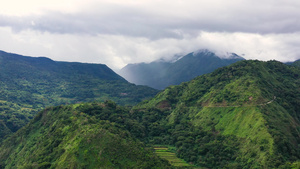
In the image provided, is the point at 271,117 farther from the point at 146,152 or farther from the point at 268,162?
the point at 146,152

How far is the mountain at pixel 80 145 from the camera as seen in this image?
8550cm

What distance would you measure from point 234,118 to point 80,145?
76660mm

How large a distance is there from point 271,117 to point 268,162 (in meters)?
31.1

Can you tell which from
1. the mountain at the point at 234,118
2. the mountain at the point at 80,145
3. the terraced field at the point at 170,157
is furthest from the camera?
the terraced field at the point at 170,157

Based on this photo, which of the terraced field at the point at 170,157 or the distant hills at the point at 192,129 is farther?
the terraced field at the point at 170,157

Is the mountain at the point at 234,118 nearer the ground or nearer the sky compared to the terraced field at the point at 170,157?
nearer the sky

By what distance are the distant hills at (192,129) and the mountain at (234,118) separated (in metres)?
0.32

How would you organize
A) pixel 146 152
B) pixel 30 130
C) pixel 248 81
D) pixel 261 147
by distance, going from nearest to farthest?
pixel 146 152 → pixel 261 147 → pixel 30 130 → pixel 248 81

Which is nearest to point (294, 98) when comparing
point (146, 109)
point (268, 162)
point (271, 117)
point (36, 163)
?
point (271, 117)

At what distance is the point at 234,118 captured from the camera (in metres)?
132

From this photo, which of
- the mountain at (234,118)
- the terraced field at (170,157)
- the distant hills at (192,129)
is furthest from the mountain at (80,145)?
the mountain at (234,118)

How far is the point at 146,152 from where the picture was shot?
96375 mm

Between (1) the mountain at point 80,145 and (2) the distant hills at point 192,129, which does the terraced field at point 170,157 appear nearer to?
(2) the distant hills at point 192,129

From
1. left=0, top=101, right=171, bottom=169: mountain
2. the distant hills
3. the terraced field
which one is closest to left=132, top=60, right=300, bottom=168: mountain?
the distant hills
